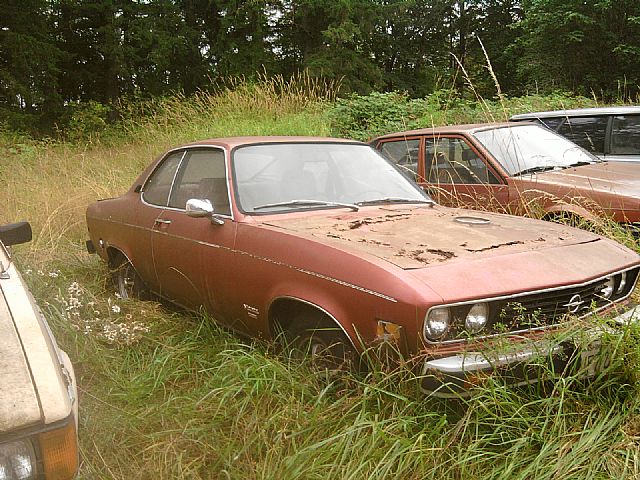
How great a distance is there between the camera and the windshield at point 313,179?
349 centimetres

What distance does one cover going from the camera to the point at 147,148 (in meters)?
11.0

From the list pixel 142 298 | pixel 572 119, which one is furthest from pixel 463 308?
pixel 572 119

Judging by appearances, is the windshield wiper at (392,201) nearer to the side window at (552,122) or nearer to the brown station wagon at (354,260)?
the brown station wagon at (354,260)

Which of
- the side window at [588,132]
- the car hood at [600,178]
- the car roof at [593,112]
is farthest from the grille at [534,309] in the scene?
the side window at [588,132]

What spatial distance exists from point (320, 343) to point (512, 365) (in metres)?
0.89

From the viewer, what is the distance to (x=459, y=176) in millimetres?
5660

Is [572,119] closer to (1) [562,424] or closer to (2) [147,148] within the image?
(1) [562,424]

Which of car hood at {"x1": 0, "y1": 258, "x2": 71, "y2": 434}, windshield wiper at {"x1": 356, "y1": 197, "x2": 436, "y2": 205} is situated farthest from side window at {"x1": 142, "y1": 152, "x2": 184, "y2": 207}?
car hood at {"x1": 0, "y1": 258, "x2": 71, "y2": 434}

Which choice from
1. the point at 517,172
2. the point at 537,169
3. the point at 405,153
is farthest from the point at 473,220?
the point at 405,153

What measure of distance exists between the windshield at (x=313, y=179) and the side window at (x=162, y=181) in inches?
31.1

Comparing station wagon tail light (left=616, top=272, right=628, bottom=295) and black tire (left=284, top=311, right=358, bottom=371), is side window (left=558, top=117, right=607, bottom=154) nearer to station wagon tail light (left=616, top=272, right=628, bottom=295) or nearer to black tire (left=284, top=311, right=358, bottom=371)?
station wagon tail light (left=616, top=272, right=628, bottom=295)

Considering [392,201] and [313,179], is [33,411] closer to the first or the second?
[313,179]

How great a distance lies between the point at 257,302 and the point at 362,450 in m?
1.04

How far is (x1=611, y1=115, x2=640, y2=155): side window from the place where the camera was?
6723mm
